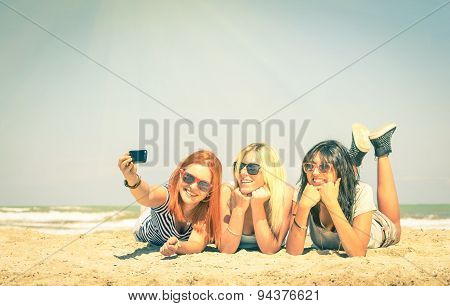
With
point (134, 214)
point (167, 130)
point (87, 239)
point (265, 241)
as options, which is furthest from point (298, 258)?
point (134, 214)

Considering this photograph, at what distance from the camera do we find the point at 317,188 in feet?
18.9

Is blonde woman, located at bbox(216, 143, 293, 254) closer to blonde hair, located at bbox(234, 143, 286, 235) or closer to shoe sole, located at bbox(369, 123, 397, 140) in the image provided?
blonde hair, located at bbox(234, 143, 286, 235)

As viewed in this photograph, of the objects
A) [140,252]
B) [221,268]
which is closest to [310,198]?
[221,268]

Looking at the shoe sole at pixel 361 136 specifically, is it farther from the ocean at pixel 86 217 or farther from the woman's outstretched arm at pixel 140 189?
the ocean at pixel 86 217

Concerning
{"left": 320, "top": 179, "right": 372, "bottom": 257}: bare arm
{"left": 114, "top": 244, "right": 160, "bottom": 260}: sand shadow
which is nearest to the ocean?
{"left": 114, "top": 244, "right": 160, "bottom": 260}: sand shadow

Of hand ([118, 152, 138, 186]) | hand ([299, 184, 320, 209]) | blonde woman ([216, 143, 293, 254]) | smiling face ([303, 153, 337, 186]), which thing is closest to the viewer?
hand ([118, 152, 138, 186])

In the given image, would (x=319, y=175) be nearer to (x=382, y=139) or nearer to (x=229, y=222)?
(x=229, y=222)

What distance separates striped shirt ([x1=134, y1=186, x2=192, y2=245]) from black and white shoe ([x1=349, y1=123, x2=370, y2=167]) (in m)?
2.48

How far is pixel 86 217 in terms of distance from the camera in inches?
751

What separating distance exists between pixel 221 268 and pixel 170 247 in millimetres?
676

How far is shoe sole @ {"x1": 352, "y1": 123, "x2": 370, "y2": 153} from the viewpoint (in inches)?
257

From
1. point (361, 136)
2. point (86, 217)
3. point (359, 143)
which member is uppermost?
point (361, 136)

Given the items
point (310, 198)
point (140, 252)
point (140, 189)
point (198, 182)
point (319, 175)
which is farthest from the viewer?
point (140, 252)

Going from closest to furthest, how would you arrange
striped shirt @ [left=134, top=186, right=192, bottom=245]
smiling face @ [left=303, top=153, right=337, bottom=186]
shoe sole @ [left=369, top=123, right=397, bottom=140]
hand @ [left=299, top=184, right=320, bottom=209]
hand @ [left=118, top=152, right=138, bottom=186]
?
hand @ [left=118, top=152, right=138, bottom=186]
hand @ [left=299, top=184, right=320, bottom=209]
smiling face @ [left=303, top=153, right=337, bottom=186]
striped shirt @ [left=134, top=186, right=192, bottom=245]
shoe sole @ [left=369, top=123, right=397, bottom=140]
